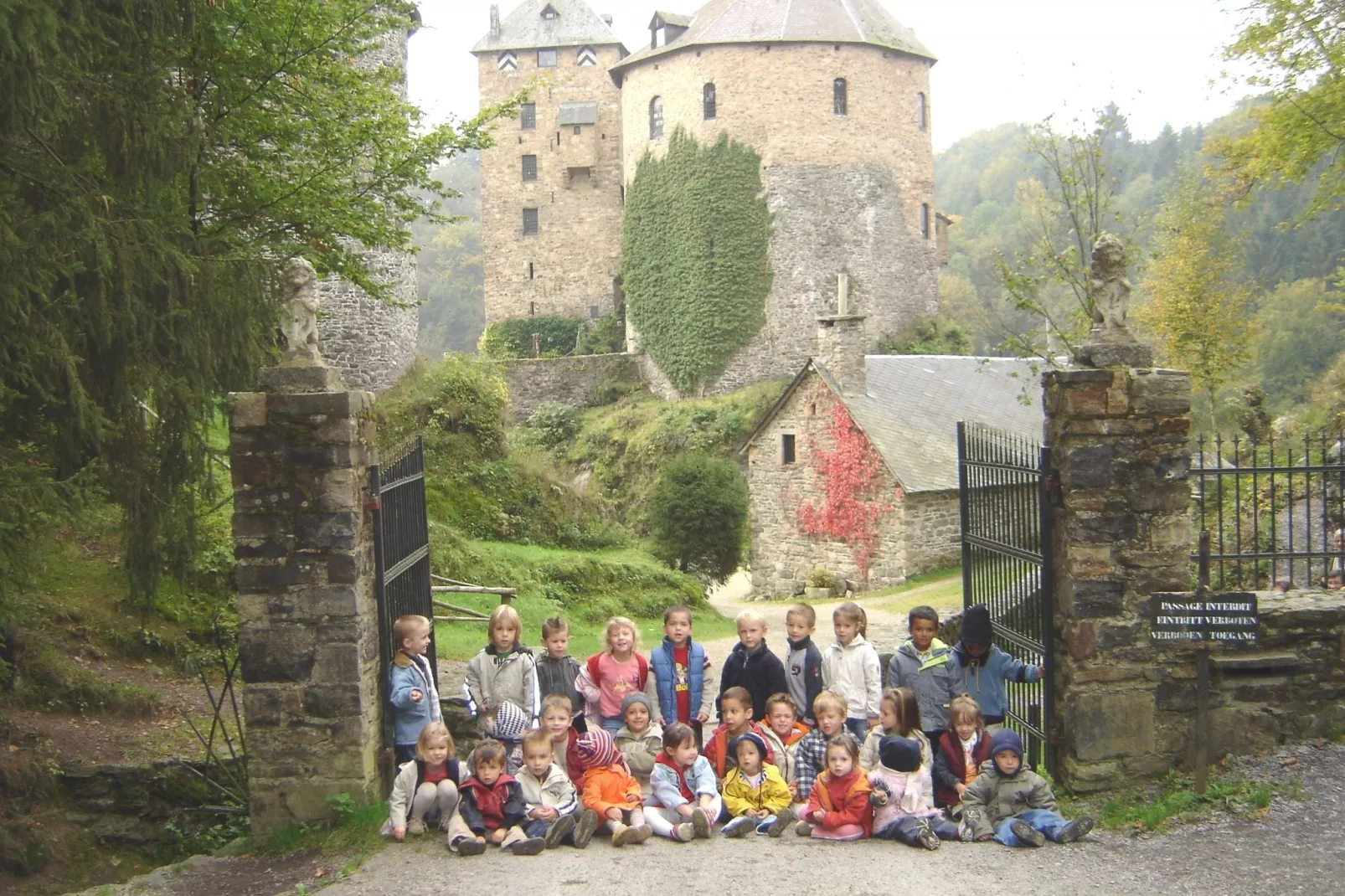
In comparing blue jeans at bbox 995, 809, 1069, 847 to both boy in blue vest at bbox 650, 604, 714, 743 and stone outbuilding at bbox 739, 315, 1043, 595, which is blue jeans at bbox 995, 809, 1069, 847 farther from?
stone outbuilding at bbox 739, 315, 1043, 595

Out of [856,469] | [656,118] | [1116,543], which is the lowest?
[856,469]

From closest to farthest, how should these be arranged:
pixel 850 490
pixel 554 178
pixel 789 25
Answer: pixel 850 490 < pixel 789 25 < pixel 554 178

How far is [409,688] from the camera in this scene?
737cm

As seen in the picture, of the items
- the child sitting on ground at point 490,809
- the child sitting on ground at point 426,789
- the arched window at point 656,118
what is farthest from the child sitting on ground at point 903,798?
the arched window at point 656,118

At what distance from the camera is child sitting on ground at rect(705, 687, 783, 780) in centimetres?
718

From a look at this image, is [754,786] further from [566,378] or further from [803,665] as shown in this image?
[566,378]

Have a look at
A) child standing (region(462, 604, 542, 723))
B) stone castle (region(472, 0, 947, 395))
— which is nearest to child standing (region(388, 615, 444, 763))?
child standing (region(462, 604, 542, 723))

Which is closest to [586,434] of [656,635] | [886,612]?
[886,612]

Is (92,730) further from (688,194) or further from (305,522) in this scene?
(688,194)

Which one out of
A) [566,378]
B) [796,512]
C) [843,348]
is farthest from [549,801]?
[566,378]

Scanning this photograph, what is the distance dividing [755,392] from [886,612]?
1989cm

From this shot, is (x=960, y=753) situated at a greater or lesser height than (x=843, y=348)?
lesser

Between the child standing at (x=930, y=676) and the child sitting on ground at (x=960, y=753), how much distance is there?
463 mm

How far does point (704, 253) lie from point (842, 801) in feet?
119
